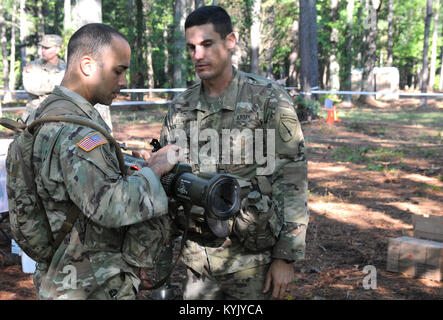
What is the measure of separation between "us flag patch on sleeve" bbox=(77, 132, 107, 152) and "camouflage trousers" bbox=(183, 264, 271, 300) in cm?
119

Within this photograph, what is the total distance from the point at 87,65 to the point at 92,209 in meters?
0.62

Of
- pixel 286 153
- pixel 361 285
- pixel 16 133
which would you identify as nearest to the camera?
pixel 16 133

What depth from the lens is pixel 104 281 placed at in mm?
1966

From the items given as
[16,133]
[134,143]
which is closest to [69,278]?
[16,133]

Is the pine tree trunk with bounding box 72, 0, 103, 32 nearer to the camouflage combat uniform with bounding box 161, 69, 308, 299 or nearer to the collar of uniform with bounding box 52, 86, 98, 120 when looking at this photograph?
the camouflage combat uniform with bounding box 161, 69, 308, 299

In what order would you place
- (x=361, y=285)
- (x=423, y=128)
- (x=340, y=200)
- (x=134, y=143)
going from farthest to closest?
1. (x=423, y=128)
2. (x=134, y=143)
3. (x=340, y=200)
4. (x=361, y=285)

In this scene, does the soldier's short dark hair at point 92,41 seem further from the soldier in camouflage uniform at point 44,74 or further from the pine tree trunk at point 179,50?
the pine tree trunk at point 179,50

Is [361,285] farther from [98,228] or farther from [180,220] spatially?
[98,228]

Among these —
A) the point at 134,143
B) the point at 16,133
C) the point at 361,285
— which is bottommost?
the point at 361,285

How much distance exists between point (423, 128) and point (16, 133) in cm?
1629

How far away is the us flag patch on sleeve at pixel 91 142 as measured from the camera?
→ 1.82 metres

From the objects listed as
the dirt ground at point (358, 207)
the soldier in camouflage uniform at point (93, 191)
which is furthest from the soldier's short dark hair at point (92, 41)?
the dirt ground at point (358, 207)

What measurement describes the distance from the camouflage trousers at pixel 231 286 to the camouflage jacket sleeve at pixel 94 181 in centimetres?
96

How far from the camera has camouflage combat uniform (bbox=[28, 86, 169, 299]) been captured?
1805 mm
